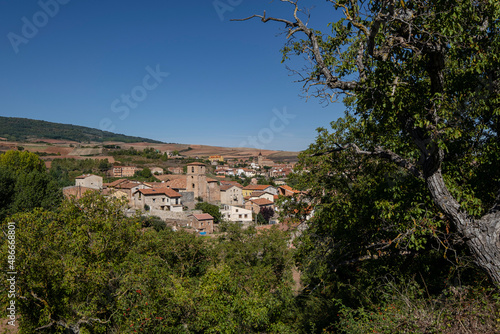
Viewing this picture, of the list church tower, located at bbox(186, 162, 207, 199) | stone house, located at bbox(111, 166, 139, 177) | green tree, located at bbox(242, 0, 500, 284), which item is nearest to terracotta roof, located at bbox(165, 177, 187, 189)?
church tower, located at bbox(186, 162, 207, 199)

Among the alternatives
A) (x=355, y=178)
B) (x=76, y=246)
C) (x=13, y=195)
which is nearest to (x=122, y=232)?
(x=76, y=246)

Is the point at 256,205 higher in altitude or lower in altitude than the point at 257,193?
lower

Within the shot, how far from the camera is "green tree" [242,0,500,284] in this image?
476 cm

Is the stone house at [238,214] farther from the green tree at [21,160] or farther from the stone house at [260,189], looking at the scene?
the green tree at [21,160]

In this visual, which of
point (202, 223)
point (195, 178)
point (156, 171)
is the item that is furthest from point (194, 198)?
point (156, 171)

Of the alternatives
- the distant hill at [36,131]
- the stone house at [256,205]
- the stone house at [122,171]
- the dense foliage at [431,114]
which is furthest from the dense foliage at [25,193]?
the distant hill at [36,131]

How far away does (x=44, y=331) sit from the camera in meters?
10.4

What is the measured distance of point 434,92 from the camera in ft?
17.1

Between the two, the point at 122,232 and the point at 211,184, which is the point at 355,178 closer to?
the point at 122,232

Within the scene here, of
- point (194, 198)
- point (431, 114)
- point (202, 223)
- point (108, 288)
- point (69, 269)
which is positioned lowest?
point (202, 223)

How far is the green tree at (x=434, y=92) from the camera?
4.76 meters

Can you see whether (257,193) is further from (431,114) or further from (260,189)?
(431,114)

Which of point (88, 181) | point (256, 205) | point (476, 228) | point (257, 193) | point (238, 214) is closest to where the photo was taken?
point (476, 228)

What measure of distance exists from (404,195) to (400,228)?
0.88 meters
